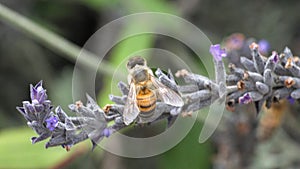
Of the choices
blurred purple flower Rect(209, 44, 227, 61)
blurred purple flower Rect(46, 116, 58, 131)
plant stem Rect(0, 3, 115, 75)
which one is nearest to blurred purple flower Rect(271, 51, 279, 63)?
blurred purple flower Rect(209, 44, 227, 61)

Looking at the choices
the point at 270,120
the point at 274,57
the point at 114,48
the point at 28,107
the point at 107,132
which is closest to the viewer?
the point at 28,107

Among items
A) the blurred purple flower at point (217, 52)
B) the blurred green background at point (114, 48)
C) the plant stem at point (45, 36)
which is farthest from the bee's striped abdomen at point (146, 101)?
the blurred green background at point (114, 48)

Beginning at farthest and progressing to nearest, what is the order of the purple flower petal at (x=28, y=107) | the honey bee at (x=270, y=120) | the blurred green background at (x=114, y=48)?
the blurred green background at (x=114, y=48) → the honey bee at (x=270, y=120) → the purple flower petal at (x=28, y=107)

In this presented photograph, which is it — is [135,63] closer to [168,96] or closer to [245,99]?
[168,96]

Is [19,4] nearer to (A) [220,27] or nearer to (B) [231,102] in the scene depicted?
(A) [220,27]

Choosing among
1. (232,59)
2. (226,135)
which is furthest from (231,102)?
(226,135)

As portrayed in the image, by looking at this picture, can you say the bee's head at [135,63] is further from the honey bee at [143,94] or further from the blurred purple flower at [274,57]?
the blurred purple flower at [274,57]

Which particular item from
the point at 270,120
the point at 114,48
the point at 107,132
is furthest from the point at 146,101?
the point at 114,48

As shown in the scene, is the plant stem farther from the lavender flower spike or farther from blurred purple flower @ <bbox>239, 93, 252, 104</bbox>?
blurred purple flower @ <bbox>239, 93, 252, 104</bbox>
